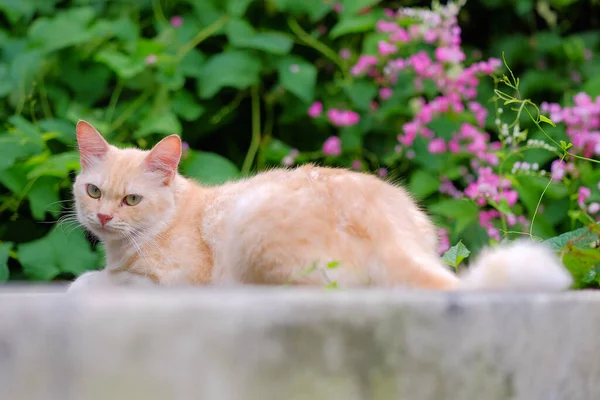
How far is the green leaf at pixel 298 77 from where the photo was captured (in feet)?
9.53

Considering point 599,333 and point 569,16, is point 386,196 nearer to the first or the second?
point 599,333


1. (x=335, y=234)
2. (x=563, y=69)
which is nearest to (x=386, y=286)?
(x=335, y=234)

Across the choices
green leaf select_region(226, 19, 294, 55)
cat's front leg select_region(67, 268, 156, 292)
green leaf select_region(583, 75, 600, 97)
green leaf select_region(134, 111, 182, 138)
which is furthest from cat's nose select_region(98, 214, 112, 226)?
green leaf select_region(583, 75, 600, 97)

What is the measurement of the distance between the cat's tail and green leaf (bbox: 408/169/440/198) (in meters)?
1.61

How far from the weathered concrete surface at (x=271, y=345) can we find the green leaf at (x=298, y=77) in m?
2.05

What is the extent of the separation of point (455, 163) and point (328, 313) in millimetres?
2072

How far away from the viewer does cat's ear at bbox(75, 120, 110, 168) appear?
198cm

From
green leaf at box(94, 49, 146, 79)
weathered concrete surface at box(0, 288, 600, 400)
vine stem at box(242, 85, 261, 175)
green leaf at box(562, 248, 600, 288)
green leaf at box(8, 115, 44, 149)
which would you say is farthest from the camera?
vine stem at box(242, 85, 261, 175)

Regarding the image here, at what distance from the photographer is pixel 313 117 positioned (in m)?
3.12

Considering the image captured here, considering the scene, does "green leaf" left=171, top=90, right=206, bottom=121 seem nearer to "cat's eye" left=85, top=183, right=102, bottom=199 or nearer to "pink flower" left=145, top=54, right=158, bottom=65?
"pink flower" left=145, top=54, right=158, bottom=65

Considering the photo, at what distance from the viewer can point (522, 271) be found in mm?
1050

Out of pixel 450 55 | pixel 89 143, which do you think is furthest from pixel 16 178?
pixel 450 55

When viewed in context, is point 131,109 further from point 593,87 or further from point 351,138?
point 593,87

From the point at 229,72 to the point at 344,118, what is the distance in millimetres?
472
